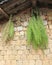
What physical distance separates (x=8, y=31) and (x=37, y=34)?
0.76 metres

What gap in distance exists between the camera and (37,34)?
17.1 ft

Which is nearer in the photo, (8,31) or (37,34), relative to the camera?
(37,34)

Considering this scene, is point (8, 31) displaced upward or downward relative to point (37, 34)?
upward

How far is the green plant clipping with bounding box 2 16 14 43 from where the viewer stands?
17.9 feet

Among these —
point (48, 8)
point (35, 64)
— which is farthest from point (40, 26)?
point (35, 64)

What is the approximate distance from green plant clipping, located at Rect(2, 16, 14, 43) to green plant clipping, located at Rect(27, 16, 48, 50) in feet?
1.43

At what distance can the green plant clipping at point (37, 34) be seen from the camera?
5207mm

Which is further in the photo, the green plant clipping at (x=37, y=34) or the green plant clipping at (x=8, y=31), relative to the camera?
the green plant clipping at (x=8, y=31)

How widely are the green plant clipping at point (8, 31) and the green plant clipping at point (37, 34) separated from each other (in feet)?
1.43

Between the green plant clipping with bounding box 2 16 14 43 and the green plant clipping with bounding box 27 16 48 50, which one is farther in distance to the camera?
the green plant clipping with bounding box 2 16 14 43

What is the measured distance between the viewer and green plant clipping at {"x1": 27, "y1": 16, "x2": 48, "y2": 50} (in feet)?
17.1

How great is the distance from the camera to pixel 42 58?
5254 mm

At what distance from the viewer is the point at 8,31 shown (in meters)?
5.48

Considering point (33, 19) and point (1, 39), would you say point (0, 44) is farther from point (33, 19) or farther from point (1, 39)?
point (33, 19)
